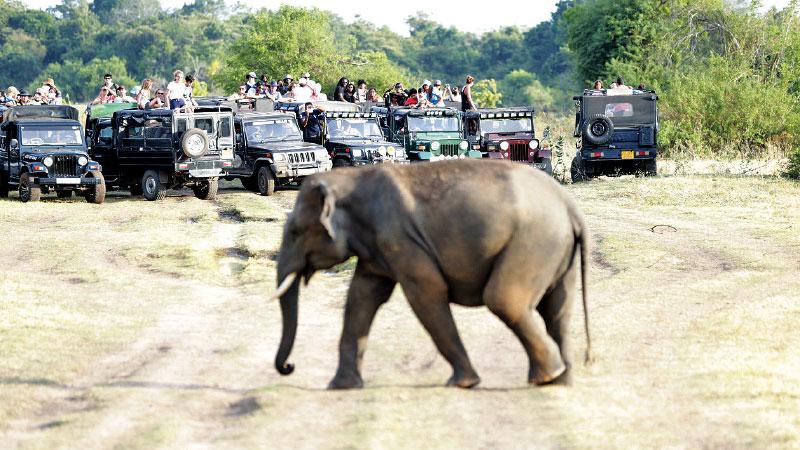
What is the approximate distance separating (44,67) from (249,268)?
8114 cm

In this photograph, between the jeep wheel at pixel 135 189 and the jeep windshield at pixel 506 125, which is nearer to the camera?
the jeep wheel at pixel 135 189

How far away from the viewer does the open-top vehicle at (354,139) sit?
28.7 m

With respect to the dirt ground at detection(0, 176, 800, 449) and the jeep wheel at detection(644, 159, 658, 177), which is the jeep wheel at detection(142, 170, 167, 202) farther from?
the jeep wheel at detection(644, 159, 658, 177)

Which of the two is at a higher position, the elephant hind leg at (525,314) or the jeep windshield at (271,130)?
the jeep windshield at (271,130)

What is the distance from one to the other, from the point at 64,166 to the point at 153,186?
1798 millimetres

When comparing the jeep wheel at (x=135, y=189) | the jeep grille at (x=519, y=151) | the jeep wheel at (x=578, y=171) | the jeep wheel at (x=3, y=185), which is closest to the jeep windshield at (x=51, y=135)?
the jeep wheel at (x=3, y=185)

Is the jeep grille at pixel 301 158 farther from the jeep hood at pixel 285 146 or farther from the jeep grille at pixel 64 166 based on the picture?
the jeep grille at pixel 64 166

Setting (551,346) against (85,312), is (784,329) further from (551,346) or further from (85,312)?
(85,312)

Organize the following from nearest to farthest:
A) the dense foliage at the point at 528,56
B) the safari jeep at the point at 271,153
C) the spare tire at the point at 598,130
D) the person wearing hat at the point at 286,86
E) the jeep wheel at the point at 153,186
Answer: the jeep wheel at the point at 153,186 → the safari jeep at the point at 271,153 → the spare tire at the point at 598,130 → the person wearing hat at the point at 286,86 → the dense foliage at the point at 528,56

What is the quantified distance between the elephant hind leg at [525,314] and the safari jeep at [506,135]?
20567 mm

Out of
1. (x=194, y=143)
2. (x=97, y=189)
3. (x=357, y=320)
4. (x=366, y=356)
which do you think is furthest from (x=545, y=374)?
(x=97, y=189)

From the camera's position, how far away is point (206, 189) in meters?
27.3

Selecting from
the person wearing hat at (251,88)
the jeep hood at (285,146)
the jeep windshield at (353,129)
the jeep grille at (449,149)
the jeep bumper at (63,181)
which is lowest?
the jeep bumper at (63,181)

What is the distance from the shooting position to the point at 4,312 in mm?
13828
